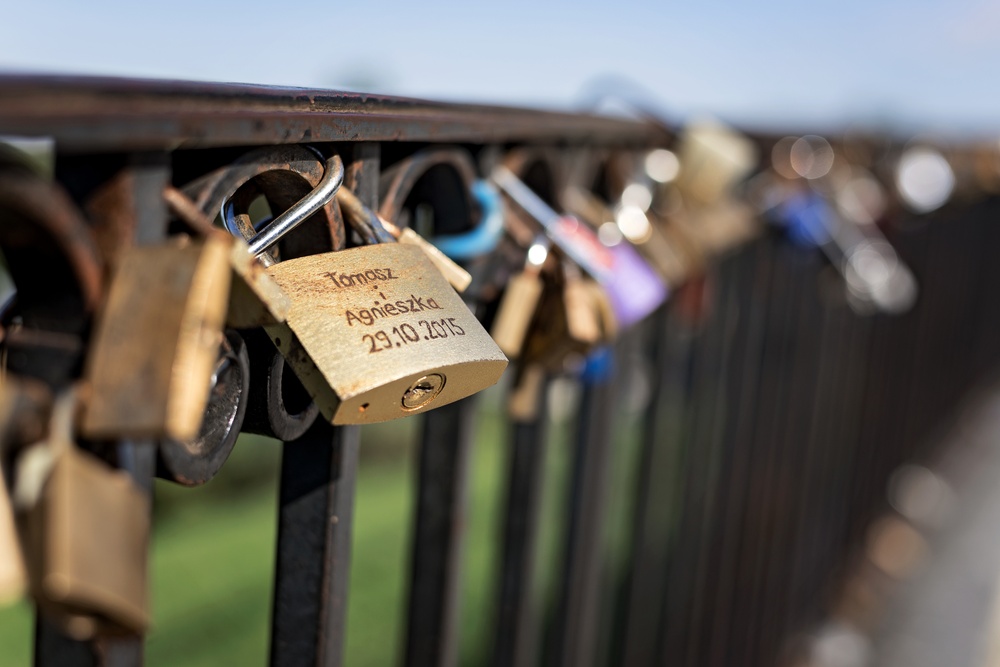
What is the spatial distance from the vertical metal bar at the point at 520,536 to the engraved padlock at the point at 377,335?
0.53 metres

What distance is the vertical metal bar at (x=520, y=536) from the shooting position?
1129 millimetres

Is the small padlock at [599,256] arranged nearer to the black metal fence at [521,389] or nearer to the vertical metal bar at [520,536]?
the black metal fence at [521,389]

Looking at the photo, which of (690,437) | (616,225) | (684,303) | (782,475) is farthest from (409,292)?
(782,475)

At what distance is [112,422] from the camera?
37 centimetres

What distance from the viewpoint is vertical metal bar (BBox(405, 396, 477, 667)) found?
3.07ft

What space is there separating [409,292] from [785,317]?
1.71m

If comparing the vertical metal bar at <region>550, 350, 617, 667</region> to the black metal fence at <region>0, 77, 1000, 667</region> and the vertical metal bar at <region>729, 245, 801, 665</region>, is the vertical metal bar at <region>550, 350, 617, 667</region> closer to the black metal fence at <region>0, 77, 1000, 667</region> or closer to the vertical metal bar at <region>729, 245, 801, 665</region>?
the black metal fence at <region>0, 77, 1000, 667</region>

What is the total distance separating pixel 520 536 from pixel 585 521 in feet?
0.76

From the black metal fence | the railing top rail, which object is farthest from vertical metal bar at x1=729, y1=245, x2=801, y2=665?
the railing top rail

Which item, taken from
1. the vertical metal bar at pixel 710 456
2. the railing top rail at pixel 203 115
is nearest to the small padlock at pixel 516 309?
the railing top rail at pixel 203 115

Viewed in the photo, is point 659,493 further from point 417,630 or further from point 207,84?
point 207,84

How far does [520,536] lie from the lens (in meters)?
1.14

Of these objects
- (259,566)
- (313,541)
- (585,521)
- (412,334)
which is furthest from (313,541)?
(259,566)

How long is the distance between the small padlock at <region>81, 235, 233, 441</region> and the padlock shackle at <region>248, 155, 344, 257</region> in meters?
0.13
